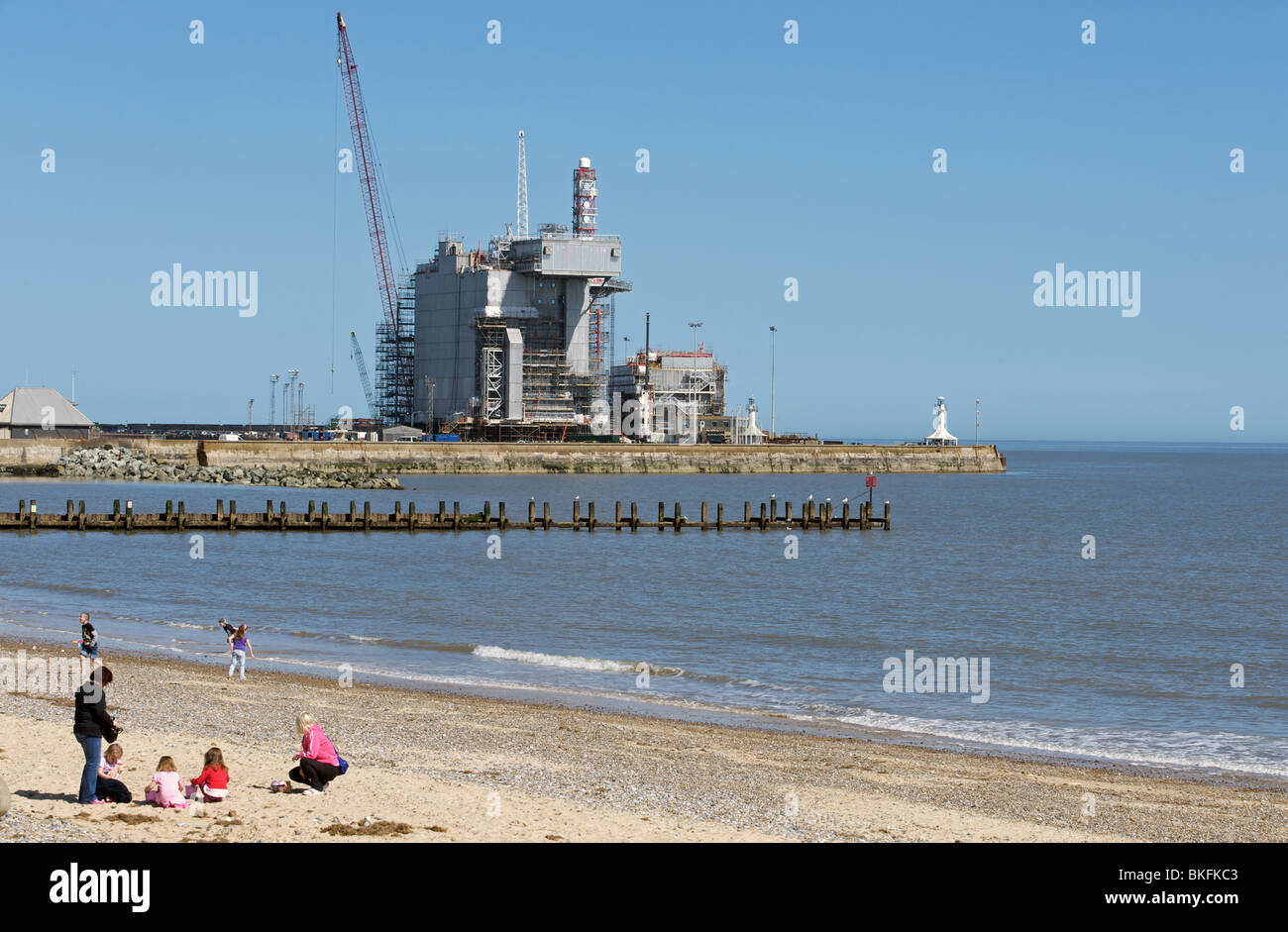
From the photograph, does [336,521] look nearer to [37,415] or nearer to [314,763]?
[314,763]

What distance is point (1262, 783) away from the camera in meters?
18.6

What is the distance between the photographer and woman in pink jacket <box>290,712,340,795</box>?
14.7m

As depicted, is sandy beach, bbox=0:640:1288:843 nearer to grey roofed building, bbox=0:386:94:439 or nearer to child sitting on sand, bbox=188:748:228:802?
child sitting on sand, bbox=188:748:228:802

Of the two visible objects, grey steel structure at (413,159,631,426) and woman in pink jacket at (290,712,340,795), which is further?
grey steel structure at (413,159,631,426)

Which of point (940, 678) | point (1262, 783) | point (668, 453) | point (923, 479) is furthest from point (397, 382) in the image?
point (1262, 783)

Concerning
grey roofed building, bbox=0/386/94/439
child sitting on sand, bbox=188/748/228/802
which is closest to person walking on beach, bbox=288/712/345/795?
child sitting on sand, bbox=188/748/228/802

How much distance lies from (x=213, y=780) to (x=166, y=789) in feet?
1.63

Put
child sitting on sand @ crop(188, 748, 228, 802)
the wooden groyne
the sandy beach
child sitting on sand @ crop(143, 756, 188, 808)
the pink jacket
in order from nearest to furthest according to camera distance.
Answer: the sandy beach < child sitting on sand @ crop(143, 756, 188, 808) < child sitting on sand @ crop(188, 748, 228, 802) < the pink jacket < the wooden groyne

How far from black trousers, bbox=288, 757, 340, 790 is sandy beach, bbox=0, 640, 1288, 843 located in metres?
0.20

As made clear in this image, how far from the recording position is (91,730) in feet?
45.0

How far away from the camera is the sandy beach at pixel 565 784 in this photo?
44.1 feet

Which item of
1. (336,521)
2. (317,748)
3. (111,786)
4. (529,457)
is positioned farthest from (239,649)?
(529,457)
